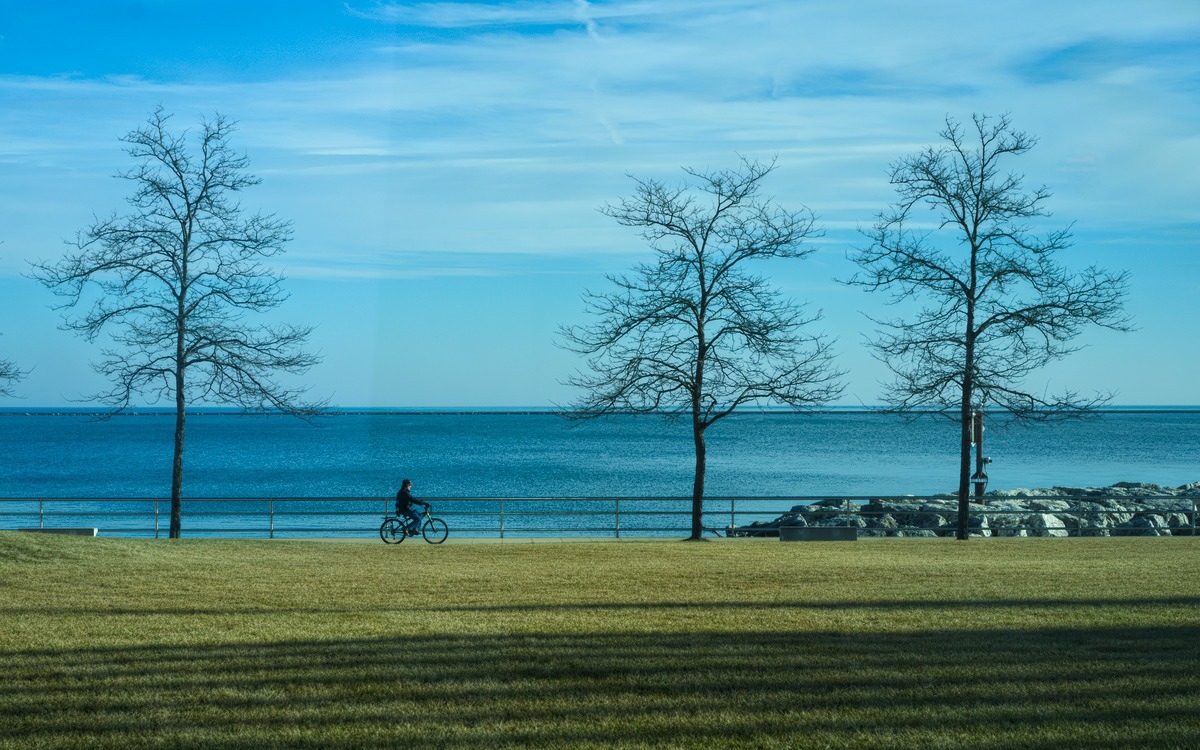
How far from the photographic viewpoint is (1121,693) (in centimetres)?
742

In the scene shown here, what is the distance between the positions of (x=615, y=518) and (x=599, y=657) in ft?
120

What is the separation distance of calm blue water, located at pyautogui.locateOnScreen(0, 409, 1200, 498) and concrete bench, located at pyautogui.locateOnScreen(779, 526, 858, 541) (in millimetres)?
6405

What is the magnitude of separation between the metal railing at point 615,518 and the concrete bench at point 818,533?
1.02m

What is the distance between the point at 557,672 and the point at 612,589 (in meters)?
4.96

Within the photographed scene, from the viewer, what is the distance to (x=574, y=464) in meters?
89.8

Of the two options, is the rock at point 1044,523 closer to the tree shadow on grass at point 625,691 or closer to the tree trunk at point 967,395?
the tree trunk at point 967,395

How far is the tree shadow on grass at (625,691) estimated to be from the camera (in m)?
6.46

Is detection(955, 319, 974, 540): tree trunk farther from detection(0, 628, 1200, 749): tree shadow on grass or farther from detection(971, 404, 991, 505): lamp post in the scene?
detection(0, 628, 1200, 749): tree shadow on grass

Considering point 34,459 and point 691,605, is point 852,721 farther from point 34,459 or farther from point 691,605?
point 34,459

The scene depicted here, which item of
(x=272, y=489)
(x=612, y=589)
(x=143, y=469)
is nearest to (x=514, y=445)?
(x=143, y=469)

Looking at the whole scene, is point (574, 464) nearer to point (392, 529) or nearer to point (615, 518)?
point (615, 518)

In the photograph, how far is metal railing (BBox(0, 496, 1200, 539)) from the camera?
28281 millimetres

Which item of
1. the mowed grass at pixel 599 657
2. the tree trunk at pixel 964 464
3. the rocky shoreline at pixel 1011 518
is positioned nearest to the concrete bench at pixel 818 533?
the tree trunk at pixel 964 464

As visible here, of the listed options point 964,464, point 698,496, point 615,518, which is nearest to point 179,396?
point 698,496
